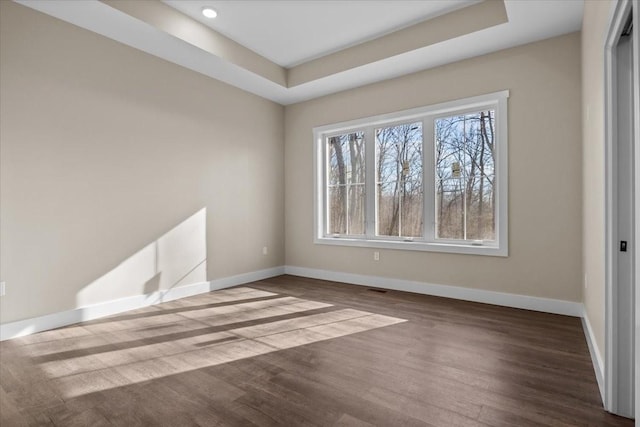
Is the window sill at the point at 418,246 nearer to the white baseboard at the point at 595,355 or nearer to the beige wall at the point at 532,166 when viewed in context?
the beige wall at the point at 532,166

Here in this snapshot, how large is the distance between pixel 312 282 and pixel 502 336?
9.15ft

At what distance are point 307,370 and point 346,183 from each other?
11.0 feet

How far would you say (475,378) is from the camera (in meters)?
2.11

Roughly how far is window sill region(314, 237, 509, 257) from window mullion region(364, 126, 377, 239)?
7.6 inches

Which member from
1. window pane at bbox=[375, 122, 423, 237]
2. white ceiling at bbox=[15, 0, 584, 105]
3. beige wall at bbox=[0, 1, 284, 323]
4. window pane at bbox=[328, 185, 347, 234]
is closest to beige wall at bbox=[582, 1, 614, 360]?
white ceiling at bbox=[15, 0, 584, 105]

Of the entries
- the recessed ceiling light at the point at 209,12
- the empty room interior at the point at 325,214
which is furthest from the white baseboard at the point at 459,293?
the recessed ceiling light at the point at 209,12

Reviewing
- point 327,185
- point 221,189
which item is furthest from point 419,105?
point 221,189

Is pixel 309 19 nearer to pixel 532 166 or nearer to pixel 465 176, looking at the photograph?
pixel 465 176

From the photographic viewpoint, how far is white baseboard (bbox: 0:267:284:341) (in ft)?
9.31

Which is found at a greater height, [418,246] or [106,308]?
[418,246]

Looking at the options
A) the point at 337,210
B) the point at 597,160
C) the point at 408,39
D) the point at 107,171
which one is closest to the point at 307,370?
the point at 597,160

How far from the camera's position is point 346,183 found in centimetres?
515

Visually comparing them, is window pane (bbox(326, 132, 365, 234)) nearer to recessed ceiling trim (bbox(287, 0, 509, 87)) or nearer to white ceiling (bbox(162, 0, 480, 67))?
recessed ceiling trim (bbox(287, 0, 509, 87))

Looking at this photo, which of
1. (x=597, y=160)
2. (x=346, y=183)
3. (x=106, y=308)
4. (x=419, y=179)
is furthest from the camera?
(x=346, y=183)
